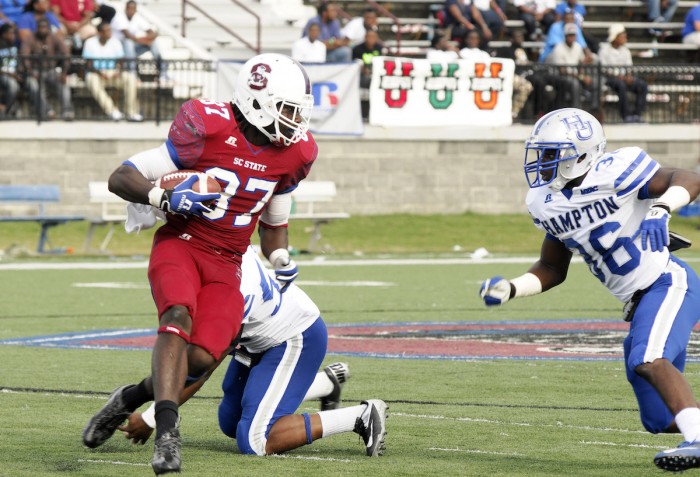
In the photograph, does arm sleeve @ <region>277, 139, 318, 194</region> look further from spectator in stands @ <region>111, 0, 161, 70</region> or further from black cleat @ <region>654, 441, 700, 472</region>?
spectator in stands @ <region>111, 0, 161, 70</region>

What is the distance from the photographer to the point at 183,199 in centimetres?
613

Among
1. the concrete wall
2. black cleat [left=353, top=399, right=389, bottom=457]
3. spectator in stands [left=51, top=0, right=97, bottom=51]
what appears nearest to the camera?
black cleat [left=353, top=399, right=389, bottom=457]

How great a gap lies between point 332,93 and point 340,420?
15.4 metres

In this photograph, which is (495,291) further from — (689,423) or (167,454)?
(167,454)

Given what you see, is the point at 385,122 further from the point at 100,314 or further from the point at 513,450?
the point at 513,450

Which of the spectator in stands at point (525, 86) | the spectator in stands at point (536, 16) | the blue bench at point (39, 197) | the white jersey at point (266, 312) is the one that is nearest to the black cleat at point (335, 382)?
the white jersey at point (266, 312)

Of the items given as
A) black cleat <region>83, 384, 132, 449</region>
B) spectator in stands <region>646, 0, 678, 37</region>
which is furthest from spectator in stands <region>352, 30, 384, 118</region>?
black cleat <region>83, 384, 132, 449</region>

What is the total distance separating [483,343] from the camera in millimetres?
11188

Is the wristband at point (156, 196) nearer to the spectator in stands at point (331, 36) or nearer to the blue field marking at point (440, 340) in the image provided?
the blue field marking at point (440, 340)

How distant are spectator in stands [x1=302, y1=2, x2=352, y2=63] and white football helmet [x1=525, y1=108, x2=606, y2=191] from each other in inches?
653

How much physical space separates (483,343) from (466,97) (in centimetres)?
1172

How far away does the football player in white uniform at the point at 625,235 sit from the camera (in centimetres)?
620

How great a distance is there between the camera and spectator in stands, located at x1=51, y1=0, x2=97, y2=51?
22.6m

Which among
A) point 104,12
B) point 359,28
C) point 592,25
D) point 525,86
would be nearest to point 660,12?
point 592,25
